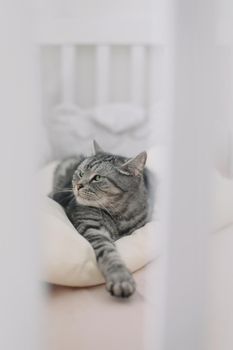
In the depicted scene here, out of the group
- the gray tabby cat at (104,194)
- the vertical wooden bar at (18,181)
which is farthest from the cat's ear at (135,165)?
the vertical wooden bar at (18,181)

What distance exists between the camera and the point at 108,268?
525 mm

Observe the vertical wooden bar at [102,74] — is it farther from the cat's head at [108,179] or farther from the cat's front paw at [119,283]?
the cat's front paw at [119,283]

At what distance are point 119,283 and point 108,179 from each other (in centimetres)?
12

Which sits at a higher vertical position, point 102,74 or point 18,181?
point 102,74

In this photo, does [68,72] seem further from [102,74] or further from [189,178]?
[189,178]

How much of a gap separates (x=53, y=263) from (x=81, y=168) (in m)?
0.11

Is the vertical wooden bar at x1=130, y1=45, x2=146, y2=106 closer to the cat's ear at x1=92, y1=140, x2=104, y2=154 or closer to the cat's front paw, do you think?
the cat's ear at x1=92, y1=140, x2=104, y2=154

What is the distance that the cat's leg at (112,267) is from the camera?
0.53 meters

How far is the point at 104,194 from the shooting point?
54 cm

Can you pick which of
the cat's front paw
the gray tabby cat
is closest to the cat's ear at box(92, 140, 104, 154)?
the gray tabby cat

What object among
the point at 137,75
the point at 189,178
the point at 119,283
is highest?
the point at 137,75

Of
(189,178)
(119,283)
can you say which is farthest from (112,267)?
(189,178)

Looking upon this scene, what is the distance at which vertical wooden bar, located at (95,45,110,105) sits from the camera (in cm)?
53

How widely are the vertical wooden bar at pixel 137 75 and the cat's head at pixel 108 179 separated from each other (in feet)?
0.21
